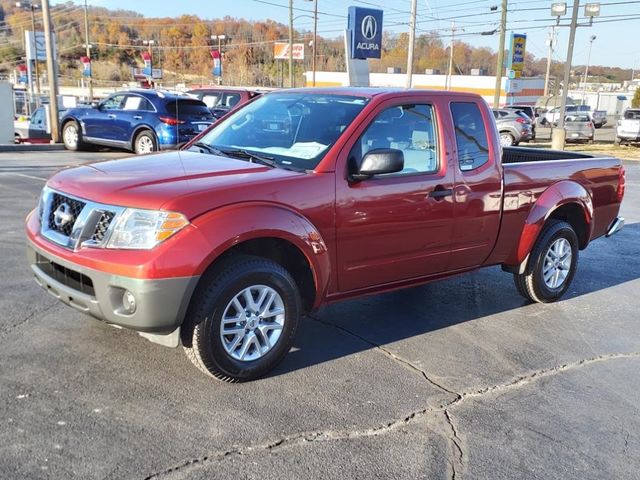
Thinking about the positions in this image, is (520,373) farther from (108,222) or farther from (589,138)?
(589,138)

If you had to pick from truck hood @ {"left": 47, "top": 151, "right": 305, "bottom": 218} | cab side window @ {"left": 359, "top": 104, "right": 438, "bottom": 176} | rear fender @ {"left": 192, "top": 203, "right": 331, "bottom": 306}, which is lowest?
rear fender @ {"left": 192, "top": 203, "right": 331, "bottom": 306}

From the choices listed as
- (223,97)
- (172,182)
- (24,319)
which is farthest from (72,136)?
(172,182)

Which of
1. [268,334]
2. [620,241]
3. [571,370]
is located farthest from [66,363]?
[620,241]

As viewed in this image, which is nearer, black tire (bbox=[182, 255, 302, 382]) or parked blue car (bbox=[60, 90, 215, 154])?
black tire (bbox=[182, 255, 302, 382])

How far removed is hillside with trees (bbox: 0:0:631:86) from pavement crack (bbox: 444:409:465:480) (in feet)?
306

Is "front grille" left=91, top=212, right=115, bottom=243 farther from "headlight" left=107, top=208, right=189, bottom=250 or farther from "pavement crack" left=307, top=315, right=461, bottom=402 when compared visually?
"pavement crack" left=307, top=315, right=461, bottom=402

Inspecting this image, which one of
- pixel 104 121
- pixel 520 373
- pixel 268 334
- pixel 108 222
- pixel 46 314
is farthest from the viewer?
pixel 104 121

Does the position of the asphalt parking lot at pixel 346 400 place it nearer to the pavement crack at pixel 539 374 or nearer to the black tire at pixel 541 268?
the pavement crack at pixel 539 374

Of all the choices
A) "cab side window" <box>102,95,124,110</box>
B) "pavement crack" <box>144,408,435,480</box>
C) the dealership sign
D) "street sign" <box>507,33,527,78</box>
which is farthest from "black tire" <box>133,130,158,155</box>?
"street sign" <box>507,33,527,78</box>

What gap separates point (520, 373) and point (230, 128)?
9.48 feet

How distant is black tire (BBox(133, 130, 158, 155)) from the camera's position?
14.9m

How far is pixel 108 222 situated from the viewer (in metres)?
3.58

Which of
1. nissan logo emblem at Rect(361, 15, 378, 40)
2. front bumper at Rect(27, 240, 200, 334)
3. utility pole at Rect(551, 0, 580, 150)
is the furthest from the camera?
utility pole at Rect(551, 0, 580, 150)

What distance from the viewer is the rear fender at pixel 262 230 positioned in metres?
3.57
